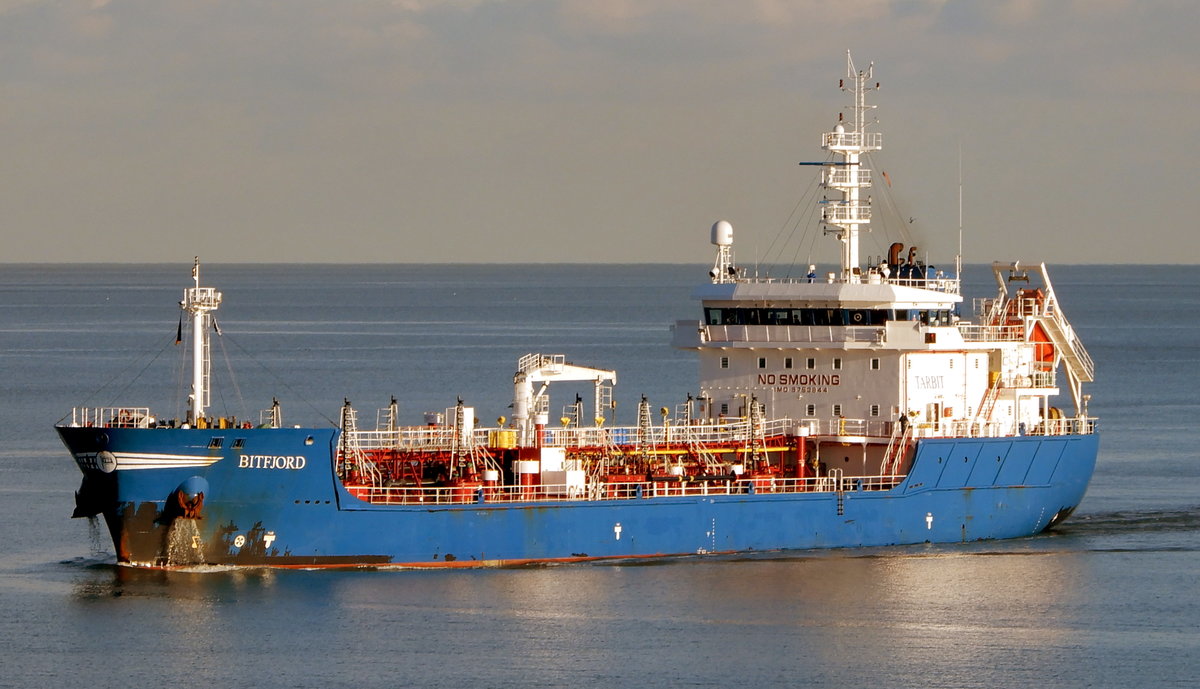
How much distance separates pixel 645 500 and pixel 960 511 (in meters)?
8.61

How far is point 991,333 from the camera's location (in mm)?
52500

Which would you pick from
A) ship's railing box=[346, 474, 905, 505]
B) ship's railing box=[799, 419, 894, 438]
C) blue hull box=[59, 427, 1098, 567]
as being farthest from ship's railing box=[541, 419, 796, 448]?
blue hull box=[59, 427, 1098, 567]

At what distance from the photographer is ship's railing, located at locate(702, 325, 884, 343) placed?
1912 inches

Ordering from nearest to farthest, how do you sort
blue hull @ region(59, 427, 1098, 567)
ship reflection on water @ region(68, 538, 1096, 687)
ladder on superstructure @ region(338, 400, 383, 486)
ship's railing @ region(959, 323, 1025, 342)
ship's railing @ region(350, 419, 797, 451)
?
ship reflection on water @ region(68, 538, 1096, 687)
blue hull @ region(59, 427, 1098, 567)
ladder on superstructure @ region(338, 400, 383, 486)
ship's railing @ region(350, 419, 797, 451)
ship's railing @ region(959, 323, 1025, 342)

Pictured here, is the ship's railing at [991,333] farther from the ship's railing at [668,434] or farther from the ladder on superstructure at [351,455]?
the ladder on superstructure at [351,455]

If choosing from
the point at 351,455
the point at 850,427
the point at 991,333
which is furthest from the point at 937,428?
the point at 351,455

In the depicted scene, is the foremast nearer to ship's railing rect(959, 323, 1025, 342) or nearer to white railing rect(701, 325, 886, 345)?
white railing rect(701, 325, 886, 345)

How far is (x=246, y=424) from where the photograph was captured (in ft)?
140

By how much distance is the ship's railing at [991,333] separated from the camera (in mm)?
51500

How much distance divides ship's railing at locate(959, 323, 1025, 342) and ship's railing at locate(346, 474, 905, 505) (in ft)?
16.6
